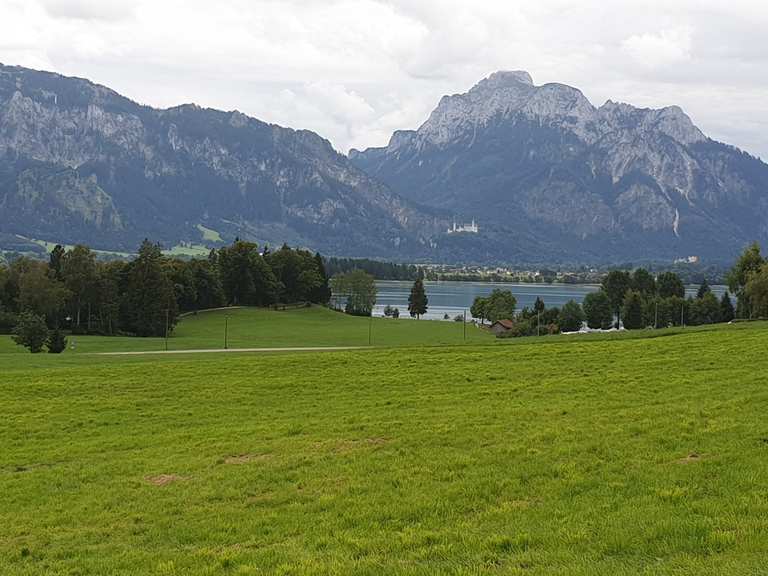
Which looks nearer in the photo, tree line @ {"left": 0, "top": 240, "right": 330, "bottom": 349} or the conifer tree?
tree line @ {"left": 0, "top": 240, "right": 330, "bottom": 349}

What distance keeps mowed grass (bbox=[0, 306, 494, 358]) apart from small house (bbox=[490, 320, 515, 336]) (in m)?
9.99

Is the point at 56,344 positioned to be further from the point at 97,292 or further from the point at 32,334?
the point at 97,292

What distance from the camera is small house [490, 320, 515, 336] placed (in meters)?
119

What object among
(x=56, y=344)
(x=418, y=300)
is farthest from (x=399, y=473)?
(x=418, y=300)

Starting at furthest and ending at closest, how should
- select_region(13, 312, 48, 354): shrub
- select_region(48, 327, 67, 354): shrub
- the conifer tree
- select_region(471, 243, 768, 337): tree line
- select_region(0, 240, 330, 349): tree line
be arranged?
1. the conifer tree
2. select_region(471, 243, 768, 337): tree line
3. select_region(0, 240, 330, 349): tree line
4. select_region(13, 312, 48, 354): shrub
5. select_region(48, 327, 67, 354): shrub

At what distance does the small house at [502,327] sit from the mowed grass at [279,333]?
393 inches

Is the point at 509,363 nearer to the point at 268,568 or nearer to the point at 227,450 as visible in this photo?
the point at 227,450

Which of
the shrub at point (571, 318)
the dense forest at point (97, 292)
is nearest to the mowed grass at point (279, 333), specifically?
the dense forest at point (97, 292)

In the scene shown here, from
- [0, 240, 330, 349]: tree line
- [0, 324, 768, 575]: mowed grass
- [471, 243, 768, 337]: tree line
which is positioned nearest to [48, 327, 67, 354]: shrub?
[0, 240, 330, 349]: tree line

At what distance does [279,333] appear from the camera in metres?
93.2

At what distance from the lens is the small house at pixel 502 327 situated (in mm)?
119088

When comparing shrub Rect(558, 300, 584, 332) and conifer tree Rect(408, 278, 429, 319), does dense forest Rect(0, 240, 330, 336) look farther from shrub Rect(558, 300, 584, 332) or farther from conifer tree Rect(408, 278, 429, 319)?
shrub Rect(558, 300, 584, 332)

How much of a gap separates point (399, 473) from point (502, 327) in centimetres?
10728

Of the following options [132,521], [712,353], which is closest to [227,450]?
[132,521]
